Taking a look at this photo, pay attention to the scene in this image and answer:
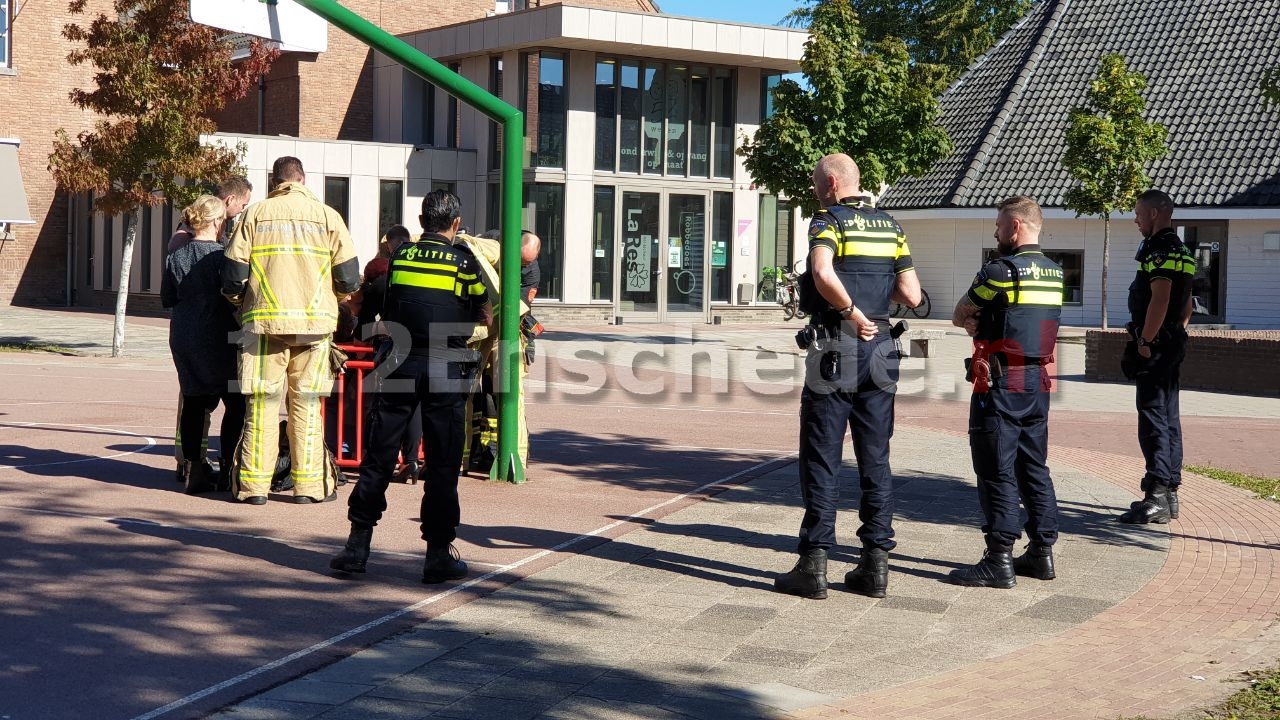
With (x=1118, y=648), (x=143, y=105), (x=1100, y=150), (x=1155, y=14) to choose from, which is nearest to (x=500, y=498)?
(x=1118, y=648)

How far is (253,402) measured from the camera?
798 centimetres

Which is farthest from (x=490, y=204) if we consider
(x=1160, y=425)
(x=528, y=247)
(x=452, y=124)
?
(x=1160, y=425)

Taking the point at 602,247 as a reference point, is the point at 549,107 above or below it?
above

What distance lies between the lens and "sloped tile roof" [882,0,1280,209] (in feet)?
97.7

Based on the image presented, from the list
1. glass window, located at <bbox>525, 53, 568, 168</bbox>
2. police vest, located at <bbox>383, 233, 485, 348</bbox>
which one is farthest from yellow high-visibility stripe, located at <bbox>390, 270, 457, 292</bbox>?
glass window, located at <bbox>525, 53, 568, 168</bbox>

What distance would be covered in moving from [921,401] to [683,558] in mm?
9049

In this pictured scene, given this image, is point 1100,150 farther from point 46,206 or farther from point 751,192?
point 46,206

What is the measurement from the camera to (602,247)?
30172 mm

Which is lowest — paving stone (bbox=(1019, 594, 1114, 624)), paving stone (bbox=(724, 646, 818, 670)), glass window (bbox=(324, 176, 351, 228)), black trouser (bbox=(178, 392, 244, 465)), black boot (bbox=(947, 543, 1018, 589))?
paving stone (bbox=(724, 646, 818, 670))

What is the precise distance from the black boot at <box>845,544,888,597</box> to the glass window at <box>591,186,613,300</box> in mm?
23921

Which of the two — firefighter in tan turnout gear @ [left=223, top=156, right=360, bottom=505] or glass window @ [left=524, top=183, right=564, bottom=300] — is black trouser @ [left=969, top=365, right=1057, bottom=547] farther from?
glass window @ [left=524, top=183, right=564, bottom=300]

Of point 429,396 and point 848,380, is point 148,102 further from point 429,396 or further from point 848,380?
point 848,380

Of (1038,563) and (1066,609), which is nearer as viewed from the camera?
(1066,609)

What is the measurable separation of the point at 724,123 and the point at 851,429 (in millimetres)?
26184
